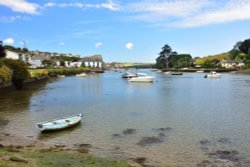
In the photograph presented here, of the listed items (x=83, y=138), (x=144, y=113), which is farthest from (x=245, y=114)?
(x=83, y=138)

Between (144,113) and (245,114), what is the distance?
29.8ft

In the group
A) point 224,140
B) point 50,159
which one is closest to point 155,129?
point 224,140

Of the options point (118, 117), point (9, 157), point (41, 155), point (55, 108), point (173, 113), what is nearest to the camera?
point (9, 157)

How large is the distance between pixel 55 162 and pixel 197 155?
7192 mm

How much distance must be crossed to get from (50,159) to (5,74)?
39.6 metres

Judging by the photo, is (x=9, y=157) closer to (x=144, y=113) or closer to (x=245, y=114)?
(x=144, y=113)

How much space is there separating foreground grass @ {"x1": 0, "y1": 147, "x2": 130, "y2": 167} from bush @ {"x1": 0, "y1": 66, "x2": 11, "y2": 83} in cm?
3667

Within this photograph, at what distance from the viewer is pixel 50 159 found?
49.3ft

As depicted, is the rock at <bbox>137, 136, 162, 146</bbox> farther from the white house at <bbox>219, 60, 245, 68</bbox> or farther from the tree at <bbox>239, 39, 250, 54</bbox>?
the tree at <bbox>239, 39, 250, 54</bbox>

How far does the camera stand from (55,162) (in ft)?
47.6

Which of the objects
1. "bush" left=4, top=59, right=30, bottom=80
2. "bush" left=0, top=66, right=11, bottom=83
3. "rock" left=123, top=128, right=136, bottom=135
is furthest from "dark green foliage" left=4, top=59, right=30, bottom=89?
"rock" left=123, top=128, right=136, bottom=135

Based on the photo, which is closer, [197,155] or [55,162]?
[55,162]

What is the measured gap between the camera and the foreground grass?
45.5 ft

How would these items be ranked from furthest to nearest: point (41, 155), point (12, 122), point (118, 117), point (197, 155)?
point (118, 117), point (12, 122), point (197, 155), point (41, 155)
